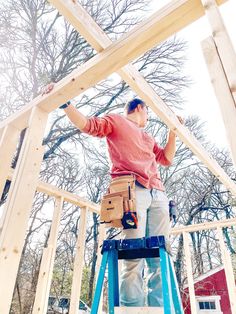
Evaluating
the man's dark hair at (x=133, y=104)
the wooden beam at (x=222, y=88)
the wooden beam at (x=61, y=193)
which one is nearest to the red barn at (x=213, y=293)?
the wooden beam at (x=61, y=193)

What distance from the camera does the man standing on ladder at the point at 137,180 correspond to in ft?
5.19

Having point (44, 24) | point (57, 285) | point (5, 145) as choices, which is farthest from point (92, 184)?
point (5, 145)

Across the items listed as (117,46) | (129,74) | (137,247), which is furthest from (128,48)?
(137,247)

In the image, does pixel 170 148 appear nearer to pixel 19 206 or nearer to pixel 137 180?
pixel 137 180

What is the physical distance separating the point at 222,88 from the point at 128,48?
66cm

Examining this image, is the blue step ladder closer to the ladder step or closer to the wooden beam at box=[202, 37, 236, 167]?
the ladder step

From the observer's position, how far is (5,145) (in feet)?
6.77

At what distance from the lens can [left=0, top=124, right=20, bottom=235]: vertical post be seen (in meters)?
2.04

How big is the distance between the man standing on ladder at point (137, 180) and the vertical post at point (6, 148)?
0.55 meters

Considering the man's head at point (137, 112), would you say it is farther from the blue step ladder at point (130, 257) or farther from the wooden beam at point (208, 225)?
the wooden beam at point (208, 225)

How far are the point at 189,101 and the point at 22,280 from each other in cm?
906

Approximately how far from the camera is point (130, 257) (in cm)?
154

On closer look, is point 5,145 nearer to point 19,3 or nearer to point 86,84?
point 86,84

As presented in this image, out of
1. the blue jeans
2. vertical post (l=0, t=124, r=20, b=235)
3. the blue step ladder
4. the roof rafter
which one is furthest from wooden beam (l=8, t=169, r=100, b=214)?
the blue step ladder
